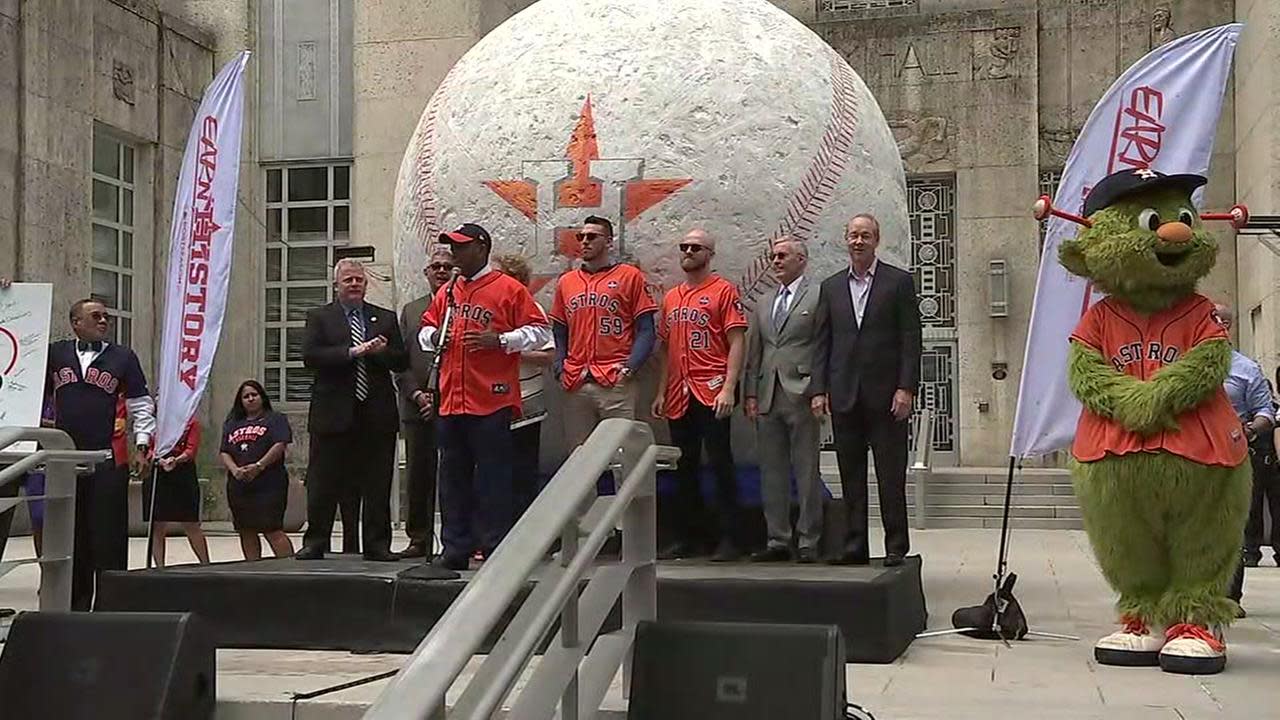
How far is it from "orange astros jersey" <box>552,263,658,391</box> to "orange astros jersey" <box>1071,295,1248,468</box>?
6.36ft

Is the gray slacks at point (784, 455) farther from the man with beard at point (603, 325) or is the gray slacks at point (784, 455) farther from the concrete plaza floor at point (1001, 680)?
the concrete plaza floor at point (1001, 680)

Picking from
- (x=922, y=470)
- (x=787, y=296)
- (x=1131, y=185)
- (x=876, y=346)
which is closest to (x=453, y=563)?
(x=787, y=296)

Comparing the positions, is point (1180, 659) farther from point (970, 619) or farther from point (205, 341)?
point (205, 341)

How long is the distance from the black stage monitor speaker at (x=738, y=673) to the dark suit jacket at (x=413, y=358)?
136 inches

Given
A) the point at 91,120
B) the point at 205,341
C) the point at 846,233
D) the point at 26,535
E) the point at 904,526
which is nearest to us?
the point at 904,526

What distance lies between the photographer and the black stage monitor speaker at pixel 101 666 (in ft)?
13.9

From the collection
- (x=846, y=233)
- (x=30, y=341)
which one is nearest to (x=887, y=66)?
(x=846, y=233)

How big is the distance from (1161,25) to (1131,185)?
1493cm

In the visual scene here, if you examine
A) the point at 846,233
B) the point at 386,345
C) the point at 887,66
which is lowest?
the point at 386,345

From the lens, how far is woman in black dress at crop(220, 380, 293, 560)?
8.78 meters

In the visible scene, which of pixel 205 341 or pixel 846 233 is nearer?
pixel 846 233

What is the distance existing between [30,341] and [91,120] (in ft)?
33.6

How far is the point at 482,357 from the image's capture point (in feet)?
19.5

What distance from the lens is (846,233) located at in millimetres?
6820
